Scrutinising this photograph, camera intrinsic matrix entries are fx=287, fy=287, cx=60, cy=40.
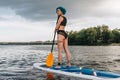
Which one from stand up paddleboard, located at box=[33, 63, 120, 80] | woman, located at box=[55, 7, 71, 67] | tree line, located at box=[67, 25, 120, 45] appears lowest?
stand up paddleboard, located at box=[33, 63, 120, 80]

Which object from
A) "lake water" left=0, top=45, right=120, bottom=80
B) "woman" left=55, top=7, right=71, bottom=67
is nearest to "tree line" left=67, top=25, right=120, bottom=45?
"lake water" left=0, top=45, right=120, bottom=80

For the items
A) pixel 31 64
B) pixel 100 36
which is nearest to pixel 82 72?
pixel 31 64

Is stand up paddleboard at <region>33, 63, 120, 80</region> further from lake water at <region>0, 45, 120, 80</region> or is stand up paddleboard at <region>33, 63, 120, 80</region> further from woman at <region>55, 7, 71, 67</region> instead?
woman at <region>55, 7, 71, 67</region>

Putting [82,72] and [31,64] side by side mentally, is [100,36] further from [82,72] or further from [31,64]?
[82,72]

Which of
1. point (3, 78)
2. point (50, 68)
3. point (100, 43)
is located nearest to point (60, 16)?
point (50, 68)

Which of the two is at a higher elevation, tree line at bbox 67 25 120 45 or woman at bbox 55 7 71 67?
tree line at bbox 67 25 120 45

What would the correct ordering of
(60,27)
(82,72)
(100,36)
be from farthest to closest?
(100,36)
(60,27)
(82,72)

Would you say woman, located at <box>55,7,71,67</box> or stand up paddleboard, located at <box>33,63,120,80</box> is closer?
stand up paddleboard, located at <box>33,63,120,80</box>

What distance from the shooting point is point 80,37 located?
197m

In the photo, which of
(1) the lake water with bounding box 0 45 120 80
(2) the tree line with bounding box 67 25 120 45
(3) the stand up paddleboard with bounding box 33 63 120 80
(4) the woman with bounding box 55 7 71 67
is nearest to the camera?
(3) the stand up paddleboard with bounding box 33 63 120 80

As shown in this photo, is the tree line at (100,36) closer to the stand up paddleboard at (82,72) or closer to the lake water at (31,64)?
the lake water at (31,64)

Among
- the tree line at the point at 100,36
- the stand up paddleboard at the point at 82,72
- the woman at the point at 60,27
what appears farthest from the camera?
the tree line at the point at 100,36

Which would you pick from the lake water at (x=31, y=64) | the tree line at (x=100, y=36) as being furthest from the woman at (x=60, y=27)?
the tree line at (x=100, y=36)

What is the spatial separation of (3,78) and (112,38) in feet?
582
